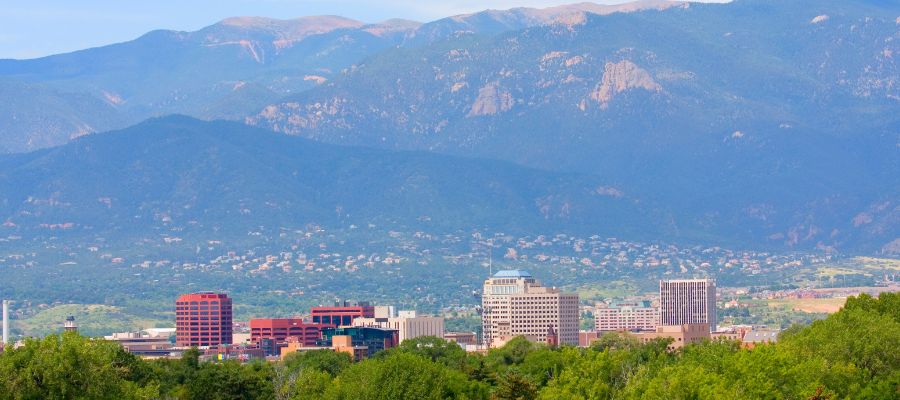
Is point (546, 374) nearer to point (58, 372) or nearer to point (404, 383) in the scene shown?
point (404, 383)

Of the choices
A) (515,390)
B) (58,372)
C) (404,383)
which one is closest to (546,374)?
(404,383)

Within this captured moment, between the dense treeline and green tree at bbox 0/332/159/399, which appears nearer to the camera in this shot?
green tree at bbox 0/332/159/399

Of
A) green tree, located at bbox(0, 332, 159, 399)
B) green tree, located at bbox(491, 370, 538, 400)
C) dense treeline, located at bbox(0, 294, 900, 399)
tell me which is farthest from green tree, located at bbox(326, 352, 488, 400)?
green tree, located at bbox(0, 332, 159, 399)

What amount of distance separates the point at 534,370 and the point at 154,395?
4292cm

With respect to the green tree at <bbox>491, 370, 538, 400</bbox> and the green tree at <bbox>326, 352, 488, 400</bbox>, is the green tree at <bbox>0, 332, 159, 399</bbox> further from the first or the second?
the green tree at <bbox>491, 370, 538, 400</bbox>

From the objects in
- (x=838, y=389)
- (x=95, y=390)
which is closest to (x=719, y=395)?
(x=838, y=389)

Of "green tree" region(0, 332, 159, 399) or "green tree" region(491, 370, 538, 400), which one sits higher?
"green tree" region(0, 332, 159, 399)

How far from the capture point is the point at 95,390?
12825cm

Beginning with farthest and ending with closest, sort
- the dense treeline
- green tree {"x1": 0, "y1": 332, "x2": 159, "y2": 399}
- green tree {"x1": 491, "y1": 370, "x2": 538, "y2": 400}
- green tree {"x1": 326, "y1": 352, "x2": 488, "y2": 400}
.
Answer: green tree {"x1": 326, "y1": 352, "x2": 488, "y2": 400} → green tree {"x1": 491, "y1": 370, "x2": 538, "y2": 400} → the dense treeline → green tree {"x1": 0, "y1": 332, "x2": 159, "y2": 399}

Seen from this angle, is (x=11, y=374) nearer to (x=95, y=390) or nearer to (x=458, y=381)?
(x=95, y=390)

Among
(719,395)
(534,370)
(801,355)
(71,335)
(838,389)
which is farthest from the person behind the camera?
(534,370)

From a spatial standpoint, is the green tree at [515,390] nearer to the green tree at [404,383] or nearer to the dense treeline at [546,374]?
the dense treeline at [546,374]

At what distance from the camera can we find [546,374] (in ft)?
580

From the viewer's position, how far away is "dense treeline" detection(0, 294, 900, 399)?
419ft
